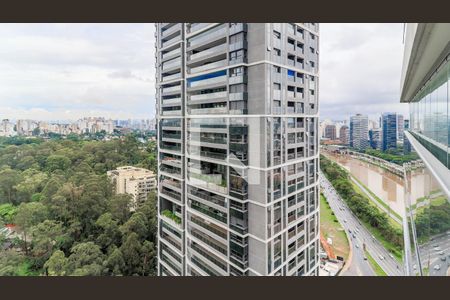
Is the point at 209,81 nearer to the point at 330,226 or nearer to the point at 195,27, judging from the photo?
the point at 195,27

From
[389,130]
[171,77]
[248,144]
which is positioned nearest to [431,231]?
[389,130]

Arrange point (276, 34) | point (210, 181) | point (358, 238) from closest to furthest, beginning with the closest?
Answer: point (276, 34) → point (358, 238) → point (210, 181)

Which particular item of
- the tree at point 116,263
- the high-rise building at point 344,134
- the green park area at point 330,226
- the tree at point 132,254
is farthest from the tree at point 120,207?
the high-rise building at point 344,134

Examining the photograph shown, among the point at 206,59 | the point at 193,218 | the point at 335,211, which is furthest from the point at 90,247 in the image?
the point at 335,211

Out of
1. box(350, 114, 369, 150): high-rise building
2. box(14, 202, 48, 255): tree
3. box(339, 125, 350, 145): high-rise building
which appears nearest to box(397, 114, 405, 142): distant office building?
box(350, 114, 369, 150): high-rise building

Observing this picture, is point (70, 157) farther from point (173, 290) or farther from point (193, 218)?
point (173, 290)

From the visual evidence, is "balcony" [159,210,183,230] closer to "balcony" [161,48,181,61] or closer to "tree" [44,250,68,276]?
"tree" [44,250,68,276]
